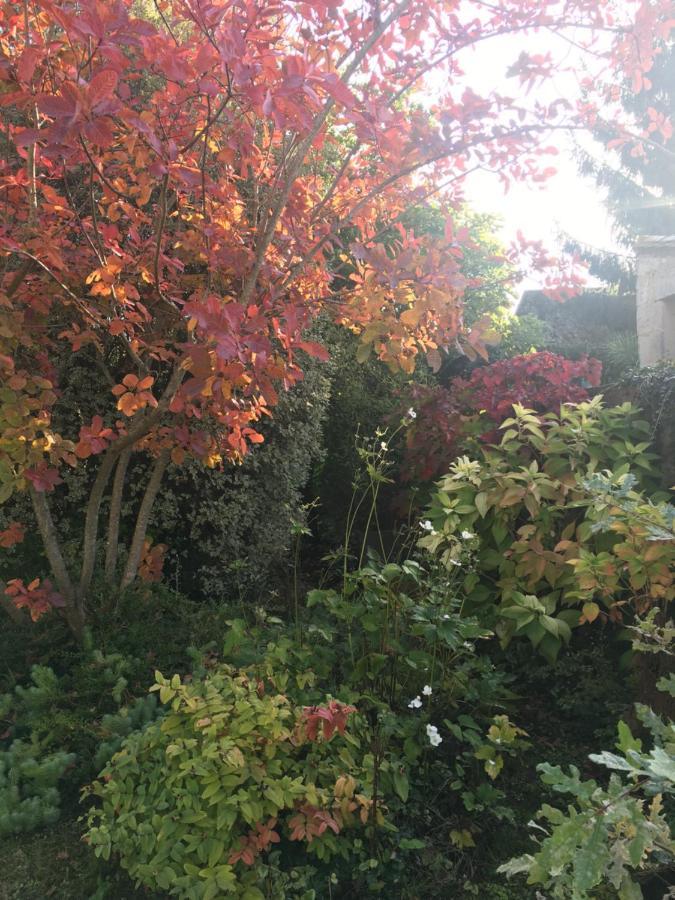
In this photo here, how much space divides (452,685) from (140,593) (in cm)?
171

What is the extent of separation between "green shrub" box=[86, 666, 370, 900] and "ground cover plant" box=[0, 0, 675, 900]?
11 mm

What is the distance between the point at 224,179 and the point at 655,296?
7772 millimetres

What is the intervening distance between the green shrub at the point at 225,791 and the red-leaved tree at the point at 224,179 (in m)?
1.03

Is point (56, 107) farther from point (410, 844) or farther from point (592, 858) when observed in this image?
point (410, 844)

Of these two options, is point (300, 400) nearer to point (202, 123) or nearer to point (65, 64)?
point (202, 123)

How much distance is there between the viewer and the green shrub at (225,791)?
1.91 metres

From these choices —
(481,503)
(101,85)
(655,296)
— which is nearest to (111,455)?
(481,503)

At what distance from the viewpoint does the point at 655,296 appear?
939cm

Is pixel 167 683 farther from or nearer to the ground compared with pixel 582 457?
nearer to the ground

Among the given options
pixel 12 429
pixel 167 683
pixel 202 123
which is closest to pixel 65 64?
pixel 202 123

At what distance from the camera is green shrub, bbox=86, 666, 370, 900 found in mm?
1913

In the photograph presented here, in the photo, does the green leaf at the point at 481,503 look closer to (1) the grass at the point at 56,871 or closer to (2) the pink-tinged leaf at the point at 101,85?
(1) the grass at the point at 56,871

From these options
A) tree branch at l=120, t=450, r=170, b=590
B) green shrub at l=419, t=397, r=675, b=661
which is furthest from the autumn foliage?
tree branch at l=120, t=450, r=170, b=590

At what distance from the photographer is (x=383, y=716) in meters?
2.35
